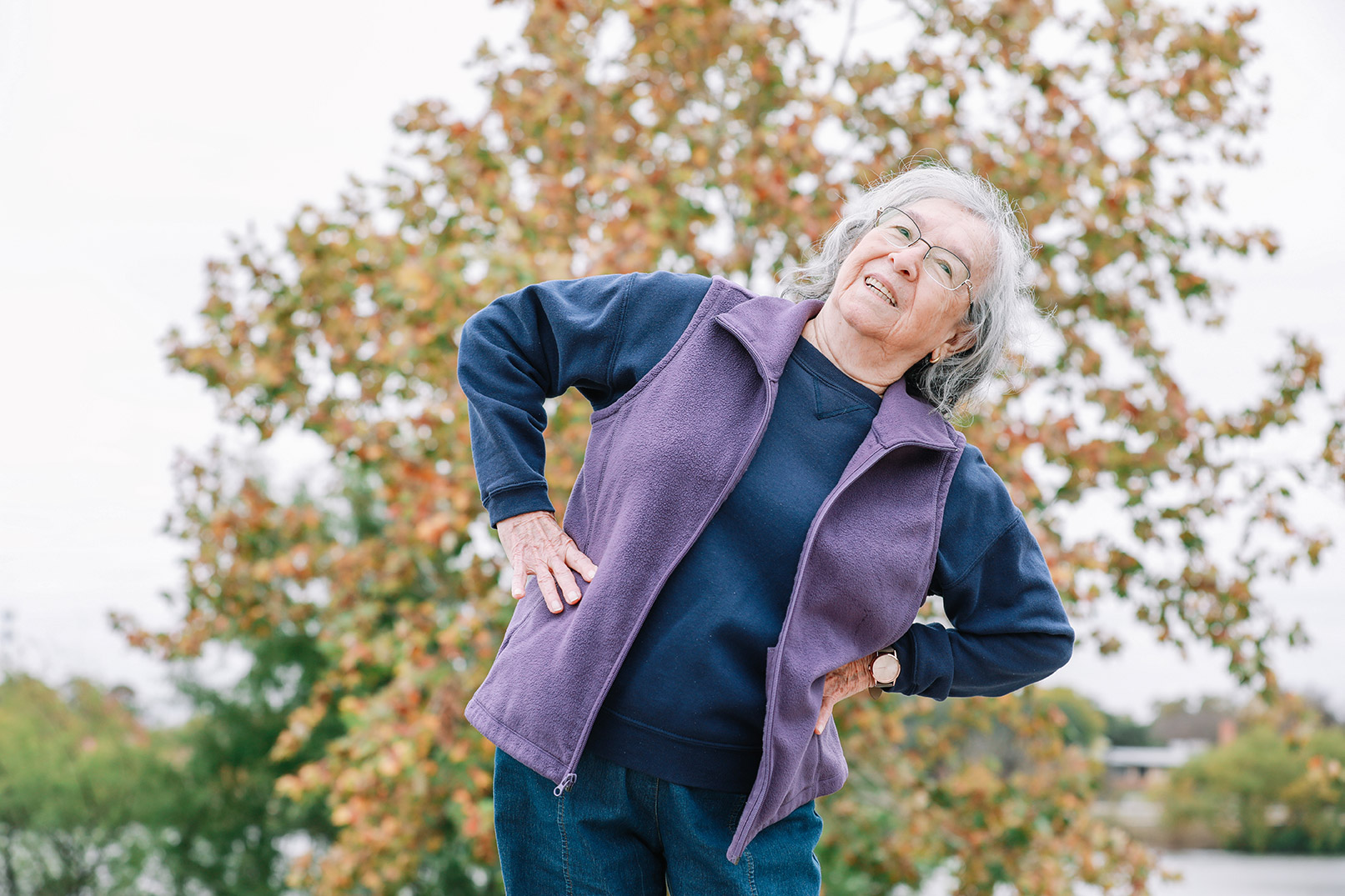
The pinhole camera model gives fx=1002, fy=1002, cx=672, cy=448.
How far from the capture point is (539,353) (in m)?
1.43

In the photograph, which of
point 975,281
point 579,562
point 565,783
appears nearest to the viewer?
point 565,783

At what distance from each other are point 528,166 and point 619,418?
2.96 meters

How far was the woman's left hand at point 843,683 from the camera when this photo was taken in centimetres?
139

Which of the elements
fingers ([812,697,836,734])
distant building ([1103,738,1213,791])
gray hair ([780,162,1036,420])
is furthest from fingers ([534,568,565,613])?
distant building ([1103,738,1213,791])

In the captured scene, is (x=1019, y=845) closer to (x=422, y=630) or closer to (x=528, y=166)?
(x=422, y=630)

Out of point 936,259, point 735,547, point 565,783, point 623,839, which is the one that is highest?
point 936,259

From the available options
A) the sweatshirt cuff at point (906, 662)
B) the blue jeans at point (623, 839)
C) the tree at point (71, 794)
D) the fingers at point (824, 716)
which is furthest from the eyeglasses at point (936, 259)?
the tree at point (71, 794)

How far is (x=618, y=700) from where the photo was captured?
125 cm

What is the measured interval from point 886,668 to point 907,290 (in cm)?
54

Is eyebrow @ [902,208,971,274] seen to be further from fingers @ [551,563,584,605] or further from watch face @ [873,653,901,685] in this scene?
fingers @ [551,563,584,605]

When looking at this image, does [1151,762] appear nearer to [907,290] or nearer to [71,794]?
[907,290]

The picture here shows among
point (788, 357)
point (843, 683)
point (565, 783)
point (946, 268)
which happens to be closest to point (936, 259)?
point (946, 268)

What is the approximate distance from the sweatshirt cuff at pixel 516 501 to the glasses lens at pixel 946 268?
61 centimetres

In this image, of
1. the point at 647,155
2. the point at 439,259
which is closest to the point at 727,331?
the point at 439,259
